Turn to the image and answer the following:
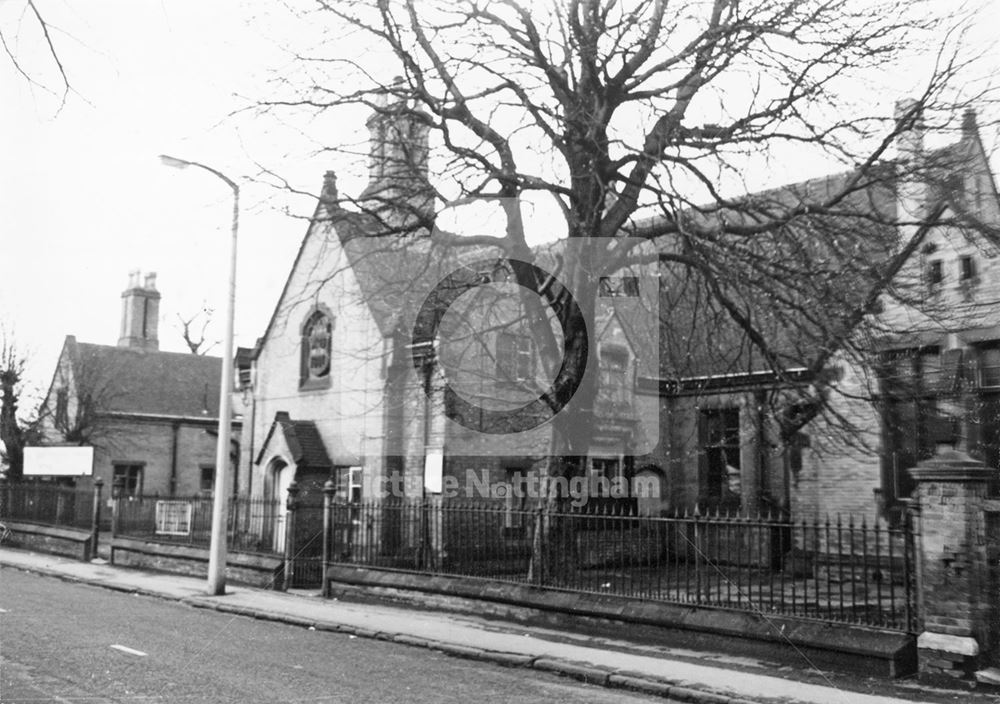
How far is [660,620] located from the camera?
12.1 metres

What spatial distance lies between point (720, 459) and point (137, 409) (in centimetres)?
2674

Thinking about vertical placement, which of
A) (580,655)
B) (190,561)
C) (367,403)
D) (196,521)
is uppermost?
(367,403)

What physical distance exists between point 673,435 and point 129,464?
24.7 metres

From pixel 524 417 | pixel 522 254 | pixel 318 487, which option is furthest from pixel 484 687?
pixel 318 487

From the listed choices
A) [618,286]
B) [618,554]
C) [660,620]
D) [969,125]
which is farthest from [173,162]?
[969,125]

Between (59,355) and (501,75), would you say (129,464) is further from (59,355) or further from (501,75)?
(501,75)

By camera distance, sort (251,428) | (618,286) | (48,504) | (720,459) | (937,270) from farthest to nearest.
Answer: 1. (251,428)
2. (48,504)
3. (720,459)
4. (937,270)
5. (618,286)

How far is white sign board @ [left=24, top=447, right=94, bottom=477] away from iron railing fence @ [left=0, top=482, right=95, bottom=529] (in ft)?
3.87

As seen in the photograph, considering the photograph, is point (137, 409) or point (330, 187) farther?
point (137, 409)

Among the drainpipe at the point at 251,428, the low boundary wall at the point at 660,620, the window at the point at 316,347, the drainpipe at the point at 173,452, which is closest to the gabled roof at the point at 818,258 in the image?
the low boundary wall at the point at 660,620

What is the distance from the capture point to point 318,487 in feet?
85.3

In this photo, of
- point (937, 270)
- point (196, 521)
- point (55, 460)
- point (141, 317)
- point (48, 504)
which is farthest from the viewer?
point (141, 317)

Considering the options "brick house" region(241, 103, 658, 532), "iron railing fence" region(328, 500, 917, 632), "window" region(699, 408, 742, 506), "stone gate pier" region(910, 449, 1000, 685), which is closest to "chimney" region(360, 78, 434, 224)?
"brick house" region(241, 103, 658, 532)

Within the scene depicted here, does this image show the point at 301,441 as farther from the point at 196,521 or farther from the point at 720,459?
the point at 720,459
